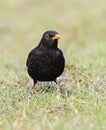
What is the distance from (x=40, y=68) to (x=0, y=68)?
2.58 metres

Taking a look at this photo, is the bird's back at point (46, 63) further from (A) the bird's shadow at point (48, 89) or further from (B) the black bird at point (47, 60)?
(A) the bird's shadow at point (48, 89)

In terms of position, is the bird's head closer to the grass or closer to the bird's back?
the bird's back

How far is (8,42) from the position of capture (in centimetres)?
1529

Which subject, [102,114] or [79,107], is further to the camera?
[79,107]

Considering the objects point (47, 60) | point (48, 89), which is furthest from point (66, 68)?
point (47, 60)

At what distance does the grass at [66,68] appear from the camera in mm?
6434

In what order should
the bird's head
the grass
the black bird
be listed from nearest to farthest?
the grass < the black bird < the bird's head

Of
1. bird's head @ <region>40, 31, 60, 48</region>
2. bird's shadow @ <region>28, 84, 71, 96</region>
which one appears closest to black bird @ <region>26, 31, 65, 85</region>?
bird's head @ <region>40, 31, 60, 48</region>

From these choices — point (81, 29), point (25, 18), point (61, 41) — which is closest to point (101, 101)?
point (61, 41)

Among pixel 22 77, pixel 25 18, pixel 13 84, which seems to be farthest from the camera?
pixel 25 18

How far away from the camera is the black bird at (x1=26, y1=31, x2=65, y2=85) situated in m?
8.04

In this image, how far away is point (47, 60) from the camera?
804 centimetres

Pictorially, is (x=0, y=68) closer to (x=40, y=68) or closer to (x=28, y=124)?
(x=40, y=68)

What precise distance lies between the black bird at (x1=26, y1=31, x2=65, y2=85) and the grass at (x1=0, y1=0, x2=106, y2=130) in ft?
0.79
